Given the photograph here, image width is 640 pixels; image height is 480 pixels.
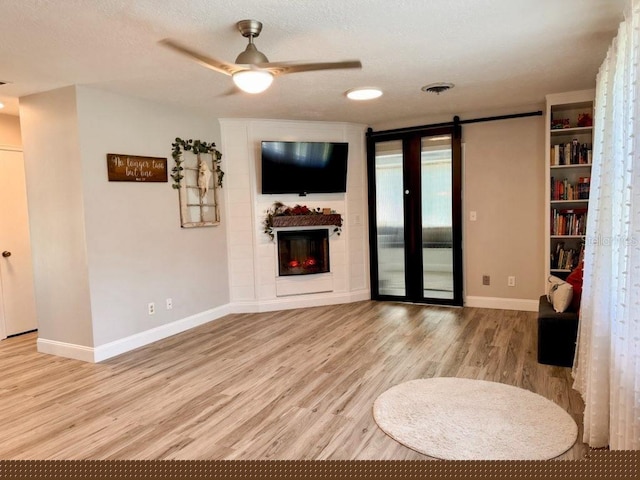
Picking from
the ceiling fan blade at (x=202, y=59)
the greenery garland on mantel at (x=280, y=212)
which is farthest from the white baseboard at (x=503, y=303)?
the ceiling fan blade at (x=202, y=59)

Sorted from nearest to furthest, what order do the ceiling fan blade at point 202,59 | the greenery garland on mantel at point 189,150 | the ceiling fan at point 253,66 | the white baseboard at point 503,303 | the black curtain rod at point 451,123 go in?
the ceiling fan blade at point 202,59 → the ceiling fan at point 253,66 → the greenery garland on mantel at point 189,150 → the black curtain rod at point 451,123 → the white baseboard at point 503,303

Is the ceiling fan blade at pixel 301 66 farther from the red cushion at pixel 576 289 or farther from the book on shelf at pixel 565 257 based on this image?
the book on shelf at pixel 565 257

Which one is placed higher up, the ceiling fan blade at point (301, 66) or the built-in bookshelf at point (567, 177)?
the ceiling fan blade at point (301, 66)

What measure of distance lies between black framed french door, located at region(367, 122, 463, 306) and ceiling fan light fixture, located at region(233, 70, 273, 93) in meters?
3.23

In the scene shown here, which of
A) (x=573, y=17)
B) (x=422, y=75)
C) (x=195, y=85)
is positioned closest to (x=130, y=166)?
(x=195, y=85)

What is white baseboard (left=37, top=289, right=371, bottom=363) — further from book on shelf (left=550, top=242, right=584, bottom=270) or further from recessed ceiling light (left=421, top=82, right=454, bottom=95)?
recessed ceiling light (left=421, top=82, right=454, bottom=95)

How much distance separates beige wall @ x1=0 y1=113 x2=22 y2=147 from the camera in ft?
14.3

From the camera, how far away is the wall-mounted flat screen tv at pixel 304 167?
4.91 m

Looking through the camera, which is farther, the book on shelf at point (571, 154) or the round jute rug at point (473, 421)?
the book on shelf at point (571, 154)

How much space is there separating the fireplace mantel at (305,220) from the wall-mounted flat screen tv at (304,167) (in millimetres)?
319

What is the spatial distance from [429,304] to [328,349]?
6.79 ft

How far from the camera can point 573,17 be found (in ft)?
7.88

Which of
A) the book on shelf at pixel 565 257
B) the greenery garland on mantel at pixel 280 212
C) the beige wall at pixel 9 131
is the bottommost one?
the book on shelf at pixel 565 257

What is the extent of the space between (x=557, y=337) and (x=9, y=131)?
18.9ft
